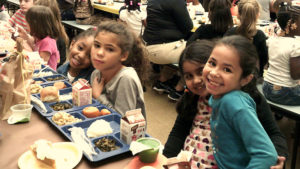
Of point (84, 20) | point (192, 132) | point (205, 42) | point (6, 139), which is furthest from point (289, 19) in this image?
point (84, 20)

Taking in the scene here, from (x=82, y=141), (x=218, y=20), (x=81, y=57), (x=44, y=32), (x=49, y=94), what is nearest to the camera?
(x=82, y=141)

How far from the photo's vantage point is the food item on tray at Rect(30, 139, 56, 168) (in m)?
1.30

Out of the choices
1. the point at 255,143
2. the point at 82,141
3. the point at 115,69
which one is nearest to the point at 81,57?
the point at 115,69

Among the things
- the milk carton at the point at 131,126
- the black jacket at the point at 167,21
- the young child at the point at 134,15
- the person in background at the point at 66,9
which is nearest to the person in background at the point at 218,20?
the black jacket at the point at 167,21

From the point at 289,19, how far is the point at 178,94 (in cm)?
203

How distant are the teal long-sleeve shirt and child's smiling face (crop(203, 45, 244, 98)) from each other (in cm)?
4

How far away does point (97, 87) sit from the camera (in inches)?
85.6

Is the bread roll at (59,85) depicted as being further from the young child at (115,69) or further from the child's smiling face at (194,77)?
the child's smiling face at (194,77)

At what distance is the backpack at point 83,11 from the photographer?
243 inches

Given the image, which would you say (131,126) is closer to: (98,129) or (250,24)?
(98,129)

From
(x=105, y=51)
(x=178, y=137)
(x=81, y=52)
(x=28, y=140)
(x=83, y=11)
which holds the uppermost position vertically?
(x=105, y=51)

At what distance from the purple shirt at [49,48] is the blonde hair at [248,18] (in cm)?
190

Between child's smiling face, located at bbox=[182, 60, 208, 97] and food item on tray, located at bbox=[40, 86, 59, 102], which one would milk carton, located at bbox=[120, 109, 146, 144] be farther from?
food item on tray, located at bbox=[40, 86, 59, 102]

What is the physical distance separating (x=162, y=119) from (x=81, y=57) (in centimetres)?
Result: 168
